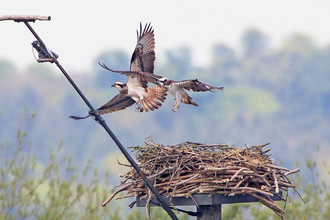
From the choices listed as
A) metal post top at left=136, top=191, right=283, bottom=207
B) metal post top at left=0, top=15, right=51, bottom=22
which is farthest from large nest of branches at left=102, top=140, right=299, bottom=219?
metal post top at left=0, top=15, right=51, bottom=22

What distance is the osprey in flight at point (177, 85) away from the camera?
537 cm

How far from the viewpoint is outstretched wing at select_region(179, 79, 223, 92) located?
535cm

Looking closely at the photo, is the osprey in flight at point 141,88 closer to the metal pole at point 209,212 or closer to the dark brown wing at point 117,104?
the dark brown wing at point 117,104

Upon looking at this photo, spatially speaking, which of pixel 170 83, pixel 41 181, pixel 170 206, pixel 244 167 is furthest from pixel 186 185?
pixel 41 181

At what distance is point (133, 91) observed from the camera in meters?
6.18

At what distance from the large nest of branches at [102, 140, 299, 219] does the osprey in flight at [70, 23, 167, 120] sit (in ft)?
3.03

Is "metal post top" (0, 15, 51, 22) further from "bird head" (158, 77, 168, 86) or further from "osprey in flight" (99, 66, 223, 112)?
"bird head" (158, 77, 168, 86)

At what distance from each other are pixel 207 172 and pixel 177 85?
130 cm

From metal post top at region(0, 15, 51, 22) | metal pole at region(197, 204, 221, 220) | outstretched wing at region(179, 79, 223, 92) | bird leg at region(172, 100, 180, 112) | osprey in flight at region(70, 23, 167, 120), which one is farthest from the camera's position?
osprey in flight at region(70, 23, 167, 120)

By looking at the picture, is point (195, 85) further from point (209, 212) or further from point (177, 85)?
point (209, 212)

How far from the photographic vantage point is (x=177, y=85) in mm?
5637

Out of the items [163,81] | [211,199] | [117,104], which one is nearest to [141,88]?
[117,104]

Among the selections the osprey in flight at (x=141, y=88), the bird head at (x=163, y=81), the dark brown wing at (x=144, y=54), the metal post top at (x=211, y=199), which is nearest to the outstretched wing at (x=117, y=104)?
the osprey in flight at (x=141, y=88)

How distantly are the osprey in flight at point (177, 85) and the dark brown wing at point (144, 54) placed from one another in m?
0.68
